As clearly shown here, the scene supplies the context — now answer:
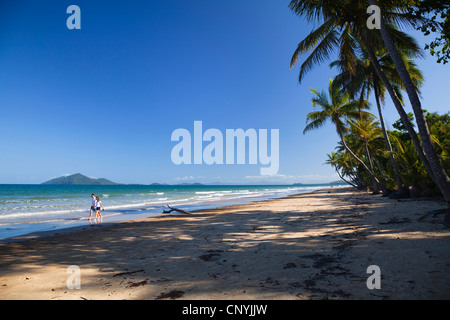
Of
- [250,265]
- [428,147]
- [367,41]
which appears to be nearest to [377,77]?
[367,41]

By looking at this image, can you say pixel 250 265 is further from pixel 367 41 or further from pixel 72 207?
pixel 72 207

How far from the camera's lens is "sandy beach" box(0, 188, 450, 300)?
303 cm

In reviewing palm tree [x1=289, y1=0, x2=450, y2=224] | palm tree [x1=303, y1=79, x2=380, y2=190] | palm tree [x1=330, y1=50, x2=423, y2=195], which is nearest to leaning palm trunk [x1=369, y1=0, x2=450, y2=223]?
palm tree [x1=289, y1=0, x2=450, y2=224]

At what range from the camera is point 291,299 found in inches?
109

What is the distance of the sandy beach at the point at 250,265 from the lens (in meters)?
3.03

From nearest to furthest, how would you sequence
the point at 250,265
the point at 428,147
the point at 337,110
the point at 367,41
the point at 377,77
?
the point at 250,265, the point at 428,147, the point at 367,41, the point at 377,77, the point at 337,110

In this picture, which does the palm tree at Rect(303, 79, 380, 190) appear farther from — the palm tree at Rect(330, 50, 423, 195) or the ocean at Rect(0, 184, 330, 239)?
the ocean at Rect(0, 184, 330, 239)

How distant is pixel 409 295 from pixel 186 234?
628 cm

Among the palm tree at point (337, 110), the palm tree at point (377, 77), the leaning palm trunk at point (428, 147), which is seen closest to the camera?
the leaning palm trunk at point (428, 147)

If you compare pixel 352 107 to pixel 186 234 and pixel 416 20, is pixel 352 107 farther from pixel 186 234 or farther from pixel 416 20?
pixel 186 234

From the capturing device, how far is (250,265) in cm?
416

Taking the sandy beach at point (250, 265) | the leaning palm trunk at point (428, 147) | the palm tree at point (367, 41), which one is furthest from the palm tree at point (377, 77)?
the sandy beach at point (250, 265)

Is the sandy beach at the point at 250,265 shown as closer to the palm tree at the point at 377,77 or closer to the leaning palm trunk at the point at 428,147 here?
the leaning palm trunk at the point at 428,147
